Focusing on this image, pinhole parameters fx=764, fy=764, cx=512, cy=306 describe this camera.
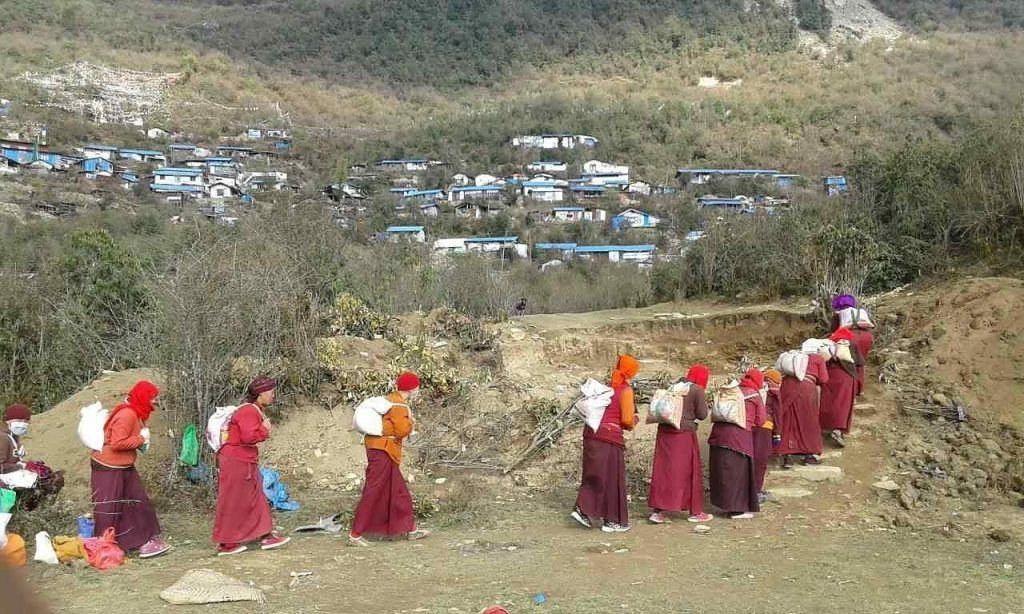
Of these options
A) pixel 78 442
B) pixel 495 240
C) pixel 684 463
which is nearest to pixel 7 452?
pixel 78 442

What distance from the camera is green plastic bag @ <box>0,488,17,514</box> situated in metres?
5.77

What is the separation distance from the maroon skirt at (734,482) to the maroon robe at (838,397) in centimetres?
201

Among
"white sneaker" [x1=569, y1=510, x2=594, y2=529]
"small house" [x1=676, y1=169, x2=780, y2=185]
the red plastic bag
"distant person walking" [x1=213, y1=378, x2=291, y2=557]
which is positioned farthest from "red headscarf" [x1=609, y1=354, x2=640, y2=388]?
"small house" [x1=676, y1=169, x2=780, y2=185]

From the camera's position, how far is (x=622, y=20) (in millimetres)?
88312

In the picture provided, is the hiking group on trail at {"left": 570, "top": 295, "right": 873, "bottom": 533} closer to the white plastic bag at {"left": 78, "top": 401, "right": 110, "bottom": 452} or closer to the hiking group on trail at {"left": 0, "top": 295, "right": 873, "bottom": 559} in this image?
the hiking group on trail at {"left": 0, "top": 295, "right": 873, "bottom": 559}

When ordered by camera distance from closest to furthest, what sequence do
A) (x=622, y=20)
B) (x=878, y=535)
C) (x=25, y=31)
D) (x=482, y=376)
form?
1. (x=878, y=535)
2. (x=482, y=376)
3. (x=25, y=31)
4. (x=622, y=20)

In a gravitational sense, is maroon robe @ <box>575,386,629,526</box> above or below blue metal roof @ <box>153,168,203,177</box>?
below

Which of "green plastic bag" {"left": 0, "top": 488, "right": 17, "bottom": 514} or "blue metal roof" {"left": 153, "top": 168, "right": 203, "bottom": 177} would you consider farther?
"blue metal roof" {"left": 153, "top": 168, "right": 203, "bottom": 177}

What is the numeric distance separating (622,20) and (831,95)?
39175 mm

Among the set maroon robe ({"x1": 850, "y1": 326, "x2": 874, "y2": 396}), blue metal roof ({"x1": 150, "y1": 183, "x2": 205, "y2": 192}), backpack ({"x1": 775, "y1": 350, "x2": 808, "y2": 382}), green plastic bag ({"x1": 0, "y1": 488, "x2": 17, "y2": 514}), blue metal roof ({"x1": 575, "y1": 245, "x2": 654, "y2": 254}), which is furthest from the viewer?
blue metal roof ({"x1": 150, "y1": 183, "x2": 205, "y2": 192})

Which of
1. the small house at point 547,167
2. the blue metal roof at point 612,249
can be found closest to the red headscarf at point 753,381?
the blue metal roof at point 612,249

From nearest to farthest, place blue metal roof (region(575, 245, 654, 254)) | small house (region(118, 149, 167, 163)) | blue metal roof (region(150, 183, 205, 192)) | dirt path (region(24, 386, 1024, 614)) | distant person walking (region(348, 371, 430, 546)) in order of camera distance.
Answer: dirt path (region(24, 386, 1024, 614))
distant person walking (region(348, 371, 430, 546))
blue metal roof (region(575, 245, 654, 254))
blue metal roof (region(150, 183, 205, 192))
small house (region(118, 149, 167, 163))

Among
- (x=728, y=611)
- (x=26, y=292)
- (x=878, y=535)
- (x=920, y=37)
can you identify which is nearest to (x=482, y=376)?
(x=878, y=535)

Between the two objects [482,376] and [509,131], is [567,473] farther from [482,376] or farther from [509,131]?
[509,131]
